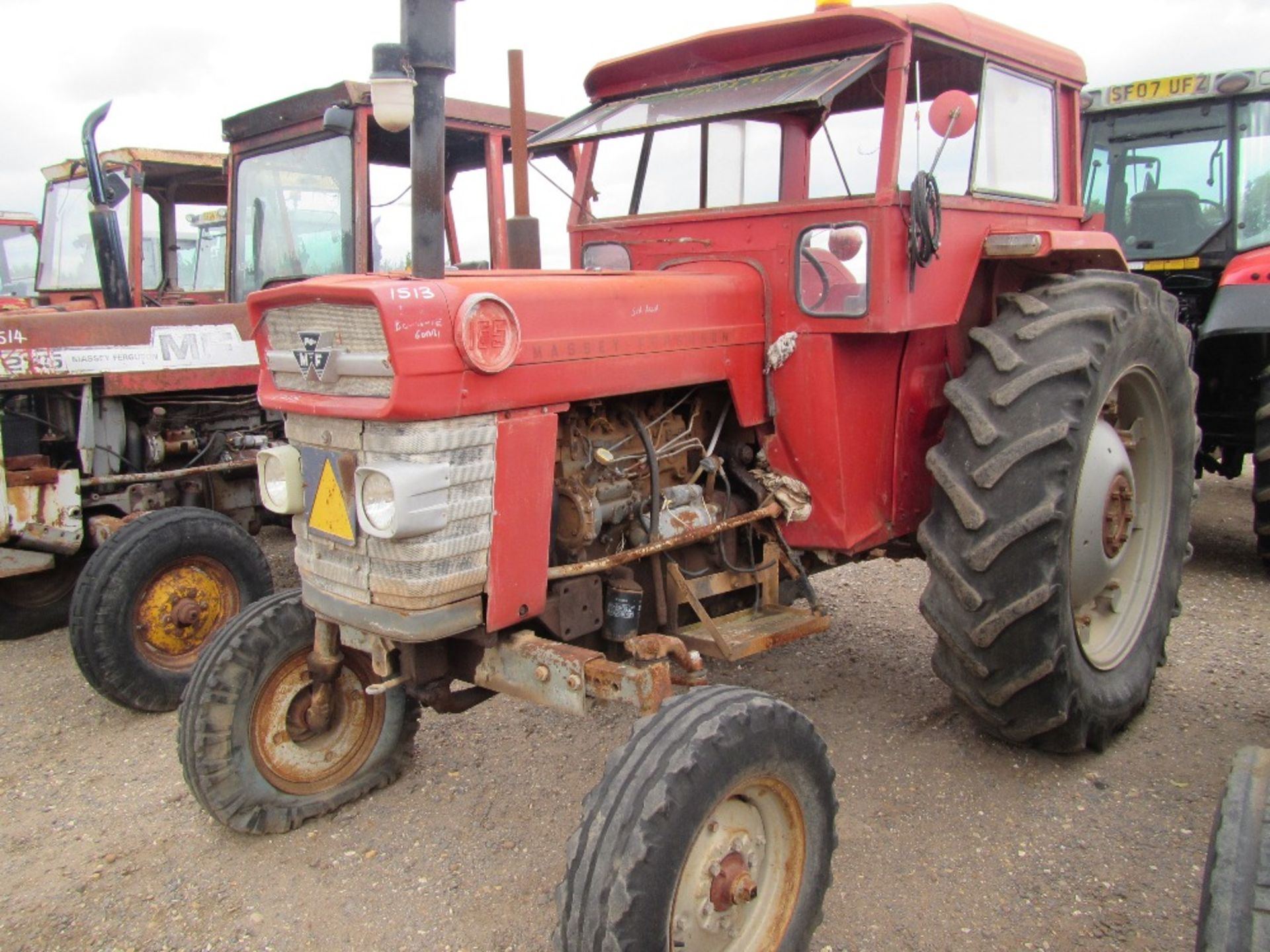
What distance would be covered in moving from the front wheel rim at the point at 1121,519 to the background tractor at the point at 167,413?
118 inches

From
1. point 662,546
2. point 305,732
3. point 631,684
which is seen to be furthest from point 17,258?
point 631,684

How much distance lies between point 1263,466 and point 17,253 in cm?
1141

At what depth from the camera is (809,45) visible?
2.96 meters

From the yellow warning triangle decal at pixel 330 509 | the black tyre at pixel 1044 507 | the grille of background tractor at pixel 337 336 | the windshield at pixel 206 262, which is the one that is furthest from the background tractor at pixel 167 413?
the black tyre at pixel 1044 507

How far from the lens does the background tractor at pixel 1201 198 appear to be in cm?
528

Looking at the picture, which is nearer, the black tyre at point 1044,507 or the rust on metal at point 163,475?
the black tyre at point 1044,507

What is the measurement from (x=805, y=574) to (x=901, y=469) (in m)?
0.47

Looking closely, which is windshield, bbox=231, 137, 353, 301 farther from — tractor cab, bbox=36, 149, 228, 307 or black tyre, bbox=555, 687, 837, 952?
black tyre, bbox=555, 687, 837, 952

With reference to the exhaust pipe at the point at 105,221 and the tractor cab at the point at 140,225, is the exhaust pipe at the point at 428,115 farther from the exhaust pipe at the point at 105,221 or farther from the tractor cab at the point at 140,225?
the tractor cab at the point at 140,225

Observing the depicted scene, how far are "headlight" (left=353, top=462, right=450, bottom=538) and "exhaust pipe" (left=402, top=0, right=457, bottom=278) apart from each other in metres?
0.46

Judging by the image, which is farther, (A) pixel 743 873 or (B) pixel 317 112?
(B) pixel 317 112

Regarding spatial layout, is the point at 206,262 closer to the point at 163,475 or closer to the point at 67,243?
the point at 67,243

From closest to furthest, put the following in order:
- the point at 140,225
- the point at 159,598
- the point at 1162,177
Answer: the point at 159,598 < the point at 140,225 < the point at 1162,177

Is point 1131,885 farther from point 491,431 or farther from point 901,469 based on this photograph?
point 491,431
